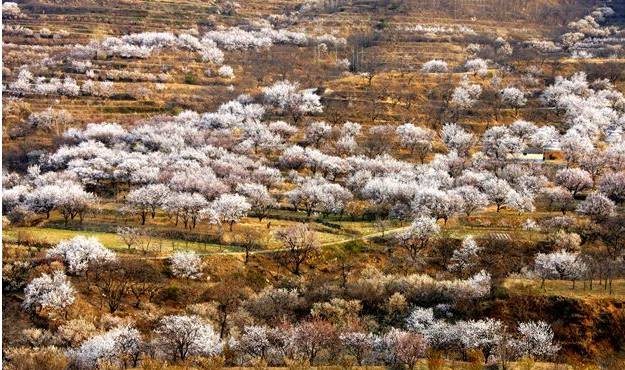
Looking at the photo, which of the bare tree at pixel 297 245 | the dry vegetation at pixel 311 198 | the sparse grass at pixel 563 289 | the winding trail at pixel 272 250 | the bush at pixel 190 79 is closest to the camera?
the dry vegetation at pixel 311 198

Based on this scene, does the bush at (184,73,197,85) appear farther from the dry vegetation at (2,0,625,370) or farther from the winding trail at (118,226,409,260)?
the winding trail at (118,226,409,260)

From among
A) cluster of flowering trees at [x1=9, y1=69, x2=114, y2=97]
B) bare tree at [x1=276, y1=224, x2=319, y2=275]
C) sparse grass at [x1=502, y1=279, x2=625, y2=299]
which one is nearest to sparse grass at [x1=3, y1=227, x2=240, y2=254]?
bare tree at [x1=276, y1=224, x2=319, y2=275]

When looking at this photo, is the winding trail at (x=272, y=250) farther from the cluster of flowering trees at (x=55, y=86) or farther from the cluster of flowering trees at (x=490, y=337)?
the cluster of flowering trees at (x=55, y=86)

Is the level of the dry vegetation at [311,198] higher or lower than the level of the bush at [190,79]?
lower

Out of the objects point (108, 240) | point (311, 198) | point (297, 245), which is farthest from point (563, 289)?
point (108, 240)

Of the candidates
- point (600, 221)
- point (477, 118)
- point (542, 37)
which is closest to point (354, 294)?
point (600, 221)

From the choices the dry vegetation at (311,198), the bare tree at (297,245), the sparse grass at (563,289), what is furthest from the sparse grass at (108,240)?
the sparse grass at (563,289)

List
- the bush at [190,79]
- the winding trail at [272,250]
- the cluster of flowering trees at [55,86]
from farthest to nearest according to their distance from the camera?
the bush at [190,79]
the cluster of flowering trees at [55,86]
the winding trail at [272,250]

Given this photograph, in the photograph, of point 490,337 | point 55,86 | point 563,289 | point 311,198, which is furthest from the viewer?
point 55,86

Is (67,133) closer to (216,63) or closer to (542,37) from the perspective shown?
(216,63)

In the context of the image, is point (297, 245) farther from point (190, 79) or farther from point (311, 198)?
point (190, 79)

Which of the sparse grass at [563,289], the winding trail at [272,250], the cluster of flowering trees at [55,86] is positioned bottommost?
the winding trail at [272,250]
